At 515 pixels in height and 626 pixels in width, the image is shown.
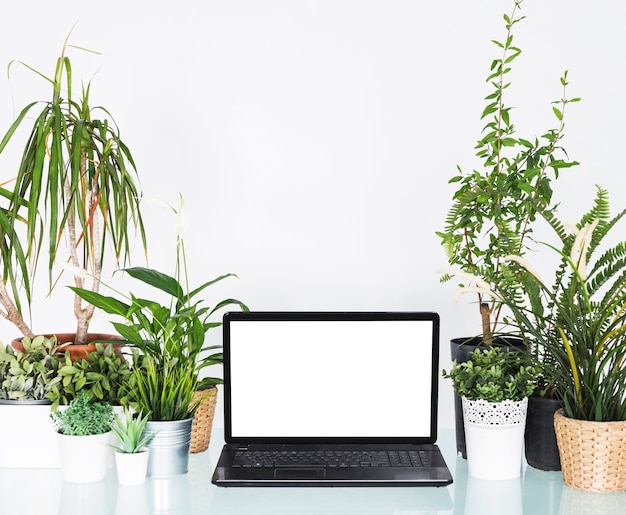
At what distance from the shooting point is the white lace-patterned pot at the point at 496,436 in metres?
1.36

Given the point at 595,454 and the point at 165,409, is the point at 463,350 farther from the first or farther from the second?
the point at 165,409

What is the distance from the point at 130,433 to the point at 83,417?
9cm

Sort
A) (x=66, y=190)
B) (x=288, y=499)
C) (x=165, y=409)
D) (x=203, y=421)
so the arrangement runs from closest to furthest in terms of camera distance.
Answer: (x=288, y=499), (x=165, y=409), (x=203, y=421), (x=66, y=190)

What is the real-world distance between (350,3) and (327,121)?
288 mm

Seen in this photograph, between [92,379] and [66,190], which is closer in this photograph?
[92,379]

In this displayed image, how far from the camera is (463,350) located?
57.7 inches

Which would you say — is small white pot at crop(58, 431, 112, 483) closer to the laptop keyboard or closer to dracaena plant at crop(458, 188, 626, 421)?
the laptop keyboard

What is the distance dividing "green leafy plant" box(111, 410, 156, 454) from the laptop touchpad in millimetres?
234

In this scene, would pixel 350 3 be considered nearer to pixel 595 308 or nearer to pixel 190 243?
pixel 190 243

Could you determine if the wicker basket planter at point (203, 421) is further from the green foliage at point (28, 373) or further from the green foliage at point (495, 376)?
the green foliage at point (495, 376)

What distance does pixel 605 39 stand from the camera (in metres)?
1.82

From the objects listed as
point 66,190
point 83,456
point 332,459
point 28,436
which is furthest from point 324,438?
point 66,190

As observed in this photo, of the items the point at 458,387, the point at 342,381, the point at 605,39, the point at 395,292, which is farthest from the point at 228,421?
the point at 605,39

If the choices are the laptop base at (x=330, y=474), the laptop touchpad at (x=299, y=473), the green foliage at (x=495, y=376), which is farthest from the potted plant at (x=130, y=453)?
the green foliage at (x=495, y=376)
